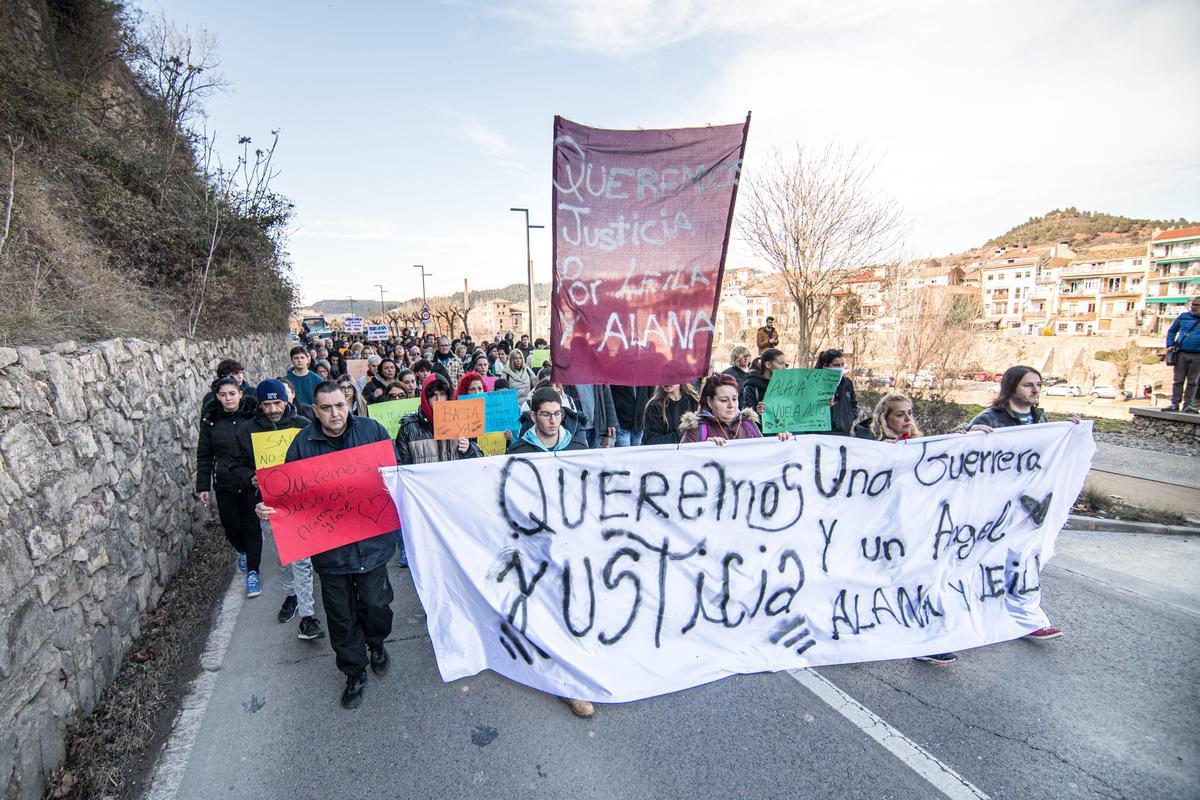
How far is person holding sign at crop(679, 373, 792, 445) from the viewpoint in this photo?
13.0ft

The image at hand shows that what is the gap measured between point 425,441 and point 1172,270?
3752 inches

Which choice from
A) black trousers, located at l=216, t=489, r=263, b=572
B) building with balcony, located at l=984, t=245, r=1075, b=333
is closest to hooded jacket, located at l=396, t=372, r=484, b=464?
black trousers, located at l=216, t=489, r=263, b=572

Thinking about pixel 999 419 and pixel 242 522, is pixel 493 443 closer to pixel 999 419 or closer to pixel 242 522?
pixel 242 522

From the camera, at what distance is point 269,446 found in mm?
3967

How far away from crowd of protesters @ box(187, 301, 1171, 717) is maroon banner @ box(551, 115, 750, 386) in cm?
47

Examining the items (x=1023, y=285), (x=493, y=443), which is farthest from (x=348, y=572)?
(x=1023, y=285)

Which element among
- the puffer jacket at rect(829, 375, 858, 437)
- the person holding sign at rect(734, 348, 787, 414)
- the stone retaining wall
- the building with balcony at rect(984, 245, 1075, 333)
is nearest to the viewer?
the stone retaining wall

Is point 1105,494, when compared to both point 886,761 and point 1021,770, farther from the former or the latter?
point 886,761

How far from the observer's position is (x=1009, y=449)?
378 cm

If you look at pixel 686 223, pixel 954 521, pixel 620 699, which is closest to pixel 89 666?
pixel 620 699

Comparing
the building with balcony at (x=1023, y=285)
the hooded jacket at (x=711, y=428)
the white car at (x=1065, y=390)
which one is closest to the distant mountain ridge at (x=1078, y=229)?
the building with balcony at (x=1023, y=285)

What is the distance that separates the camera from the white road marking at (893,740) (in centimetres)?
250

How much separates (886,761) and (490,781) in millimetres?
1915

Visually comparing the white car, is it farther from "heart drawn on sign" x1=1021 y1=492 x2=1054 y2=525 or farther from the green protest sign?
"heart drawn on sign" x1=1021 y1=492 x2=1054 y2=525
